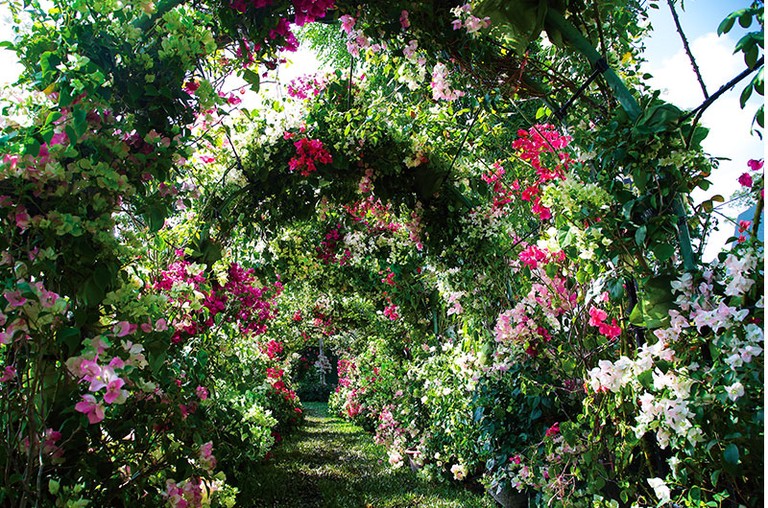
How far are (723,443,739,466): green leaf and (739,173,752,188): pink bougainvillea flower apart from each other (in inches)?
23.8

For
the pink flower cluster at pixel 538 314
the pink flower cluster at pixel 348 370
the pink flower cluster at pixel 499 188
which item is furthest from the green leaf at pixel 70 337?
the pink flower cluster at pixel 348 370

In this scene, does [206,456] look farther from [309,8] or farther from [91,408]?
[309,8]

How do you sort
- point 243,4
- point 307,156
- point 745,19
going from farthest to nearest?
1. point 307,156
2. point 243,4
3. point 745,19

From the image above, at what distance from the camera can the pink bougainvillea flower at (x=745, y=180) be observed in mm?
→ 1176

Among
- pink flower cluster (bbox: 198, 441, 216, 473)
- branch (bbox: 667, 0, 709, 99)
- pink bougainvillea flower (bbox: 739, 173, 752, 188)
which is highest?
branch (bbox: 667, 0, 709, 99)

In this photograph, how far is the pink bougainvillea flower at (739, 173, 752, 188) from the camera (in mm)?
1176

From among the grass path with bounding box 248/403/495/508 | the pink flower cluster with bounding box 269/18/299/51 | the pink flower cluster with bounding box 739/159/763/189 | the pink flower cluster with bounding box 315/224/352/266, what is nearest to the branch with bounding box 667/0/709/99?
the pink flower cluster with bounding box 739/159/763/189

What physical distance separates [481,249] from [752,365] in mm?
1864

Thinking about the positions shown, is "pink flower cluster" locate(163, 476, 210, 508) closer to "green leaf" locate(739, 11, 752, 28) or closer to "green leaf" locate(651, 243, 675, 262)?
"green leaf" locate(651, 243, 675, 262)

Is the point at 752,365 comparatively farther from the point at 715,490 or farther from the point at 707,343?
the point at 715,490

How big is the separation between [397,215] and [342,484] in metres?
2.90

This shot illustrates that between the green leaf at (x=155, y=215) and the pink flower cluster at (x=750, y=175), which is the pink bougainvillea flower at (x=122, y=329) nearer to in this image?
the green leaf at (x=155, y=215)

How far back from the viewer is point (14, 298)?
1.15m

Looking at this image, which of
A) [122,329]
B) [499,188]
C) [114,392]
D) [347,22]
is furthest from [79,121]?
[499,188]
